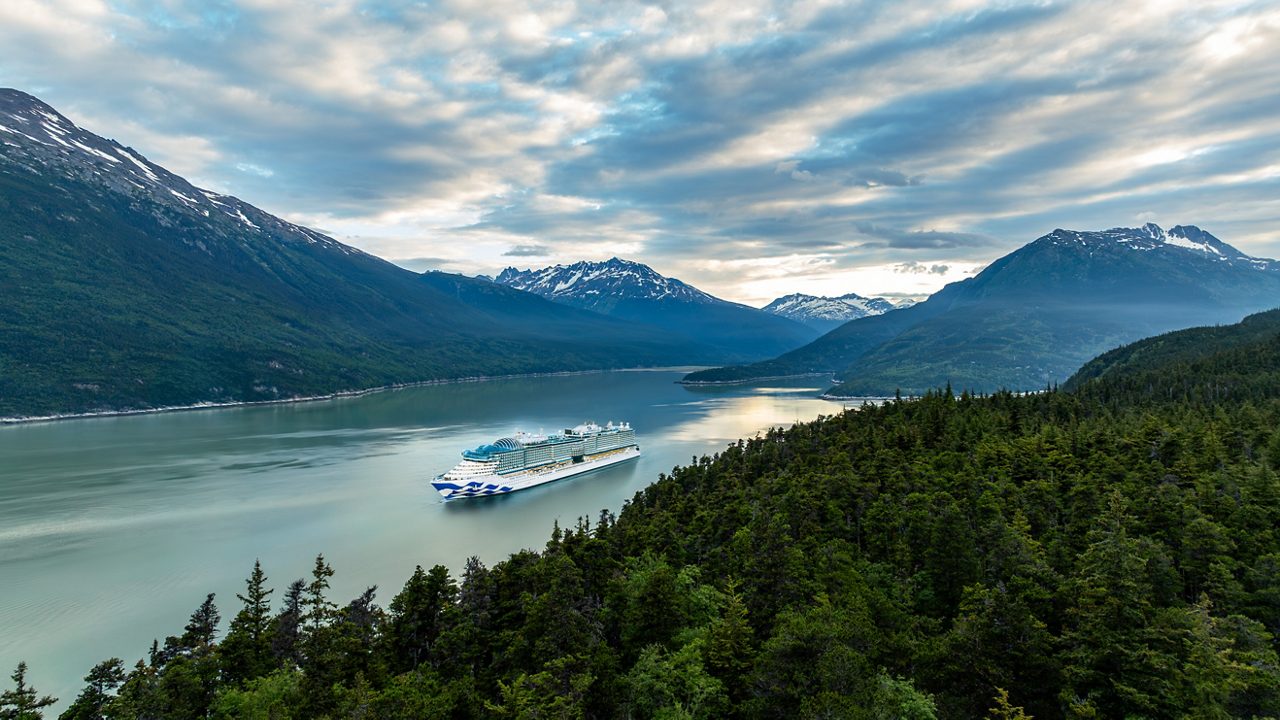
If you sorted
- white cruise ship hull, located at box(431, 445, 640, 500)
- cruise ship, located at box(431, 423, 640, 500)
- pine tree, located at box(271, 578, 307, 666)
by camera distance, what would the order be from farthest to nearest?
cruise ship, located at box(431, 423, 640, 500), white cruise ship hull, located at box(431, 445, 640, 500), pine tree, located at box(271, 578, 307, 666)

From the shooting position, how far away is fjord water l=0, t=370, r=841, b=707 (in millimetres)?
50844

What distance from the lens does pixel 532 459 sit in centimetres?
11425

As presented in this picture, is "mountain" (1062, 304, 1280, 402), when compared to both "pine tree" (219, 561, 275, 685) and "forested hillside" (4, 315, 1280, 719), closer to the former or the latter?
"forested hillside" (4, 315, 1280, 719)

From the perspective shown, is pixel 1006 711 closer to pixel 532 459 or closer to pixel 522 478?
pixel 522 478

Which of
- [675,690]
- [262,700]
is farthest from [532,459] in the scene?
[675,690]

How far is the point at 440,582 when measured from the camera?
3594cm

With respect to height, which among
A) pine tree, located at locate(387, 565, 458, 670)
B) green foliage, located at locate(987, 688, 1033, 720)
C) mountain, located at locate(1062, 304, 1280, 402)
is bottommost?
pine tree, located at locate(387, 565, 458, 670)

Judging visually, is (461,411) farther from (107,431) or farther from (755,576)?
(755,576)

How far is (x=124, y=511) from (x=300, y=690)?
74.2 metres

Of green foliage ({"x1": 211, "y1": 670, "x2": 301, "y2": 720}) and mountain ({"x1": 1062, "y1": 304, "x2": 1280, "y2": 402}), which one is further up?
mountain ({"x1": 1062, "y1": 304, "x2": 1280, "y2": 402})

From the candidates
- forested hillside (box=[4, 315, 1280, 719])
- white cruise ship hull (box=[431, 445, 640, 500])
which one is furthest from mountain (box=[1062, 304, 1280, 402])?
white cruise ship hull (box=[431, 445, 640, 500])

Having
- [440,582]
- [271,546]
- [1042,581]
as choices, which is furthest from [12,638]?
[1042,581]

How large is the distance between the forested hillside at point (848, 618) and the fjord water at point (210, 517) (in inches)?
358

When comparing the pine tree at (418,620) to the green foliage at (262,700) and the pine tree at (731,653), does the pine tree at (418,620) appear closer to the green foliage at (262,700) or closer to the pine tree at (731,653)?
the green foliage at (262,700)
